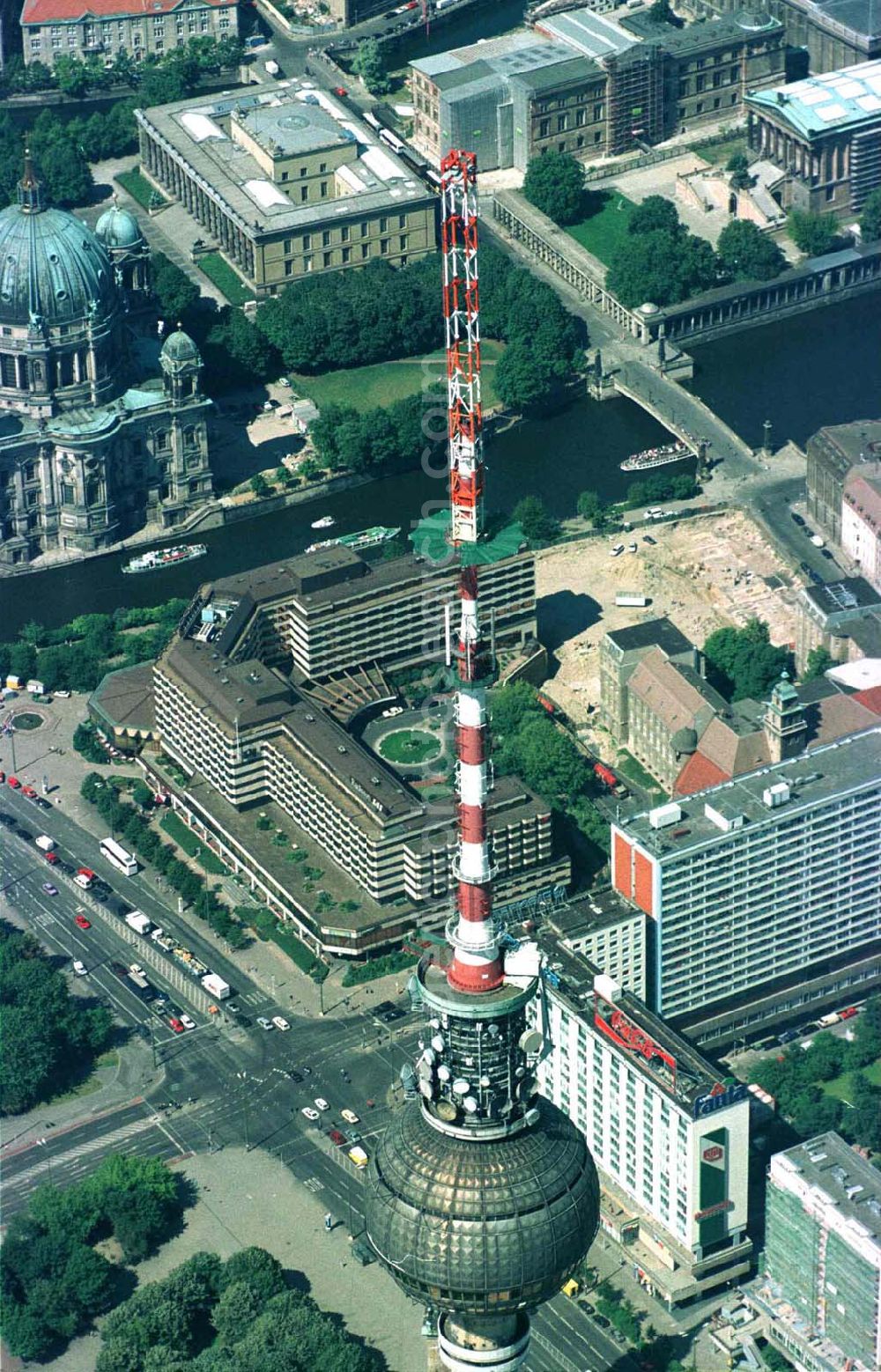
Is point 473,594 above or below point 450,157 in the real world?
below

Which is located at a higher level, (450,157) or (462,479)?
(450,157)

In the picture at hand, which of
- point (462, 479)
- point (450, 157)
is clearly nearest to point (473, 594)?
point (462, 479)

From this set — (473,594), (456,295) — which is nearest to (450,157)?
(456,295)

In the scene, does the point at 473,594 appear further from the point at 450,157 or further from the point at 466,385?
the point at 450,157

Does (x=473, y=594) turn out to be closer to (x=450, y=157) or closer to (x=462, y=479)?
(x=462, y=479)

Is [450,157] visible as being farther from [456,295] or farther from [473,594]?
[473,594]

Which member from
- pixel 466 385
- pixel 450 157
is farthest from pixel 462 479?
pixel 450 157
